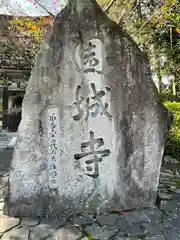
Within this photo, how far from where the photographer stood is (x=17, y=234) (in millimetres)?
2709

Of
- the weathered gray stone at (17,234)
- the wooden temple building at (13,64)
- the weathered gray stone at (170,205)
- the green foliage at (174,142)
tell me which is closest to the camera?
the weathered gray stone at (17,234)

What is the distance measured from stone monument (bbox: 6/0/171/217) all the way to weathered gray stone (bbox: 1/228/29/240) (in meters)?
0.36

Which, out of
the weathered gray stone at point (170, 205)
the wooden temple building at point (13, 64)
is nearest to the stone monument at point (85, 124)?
the weathered gray stone at point (170, 205)

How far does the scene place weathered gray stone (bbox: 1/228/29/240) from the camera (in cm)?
264

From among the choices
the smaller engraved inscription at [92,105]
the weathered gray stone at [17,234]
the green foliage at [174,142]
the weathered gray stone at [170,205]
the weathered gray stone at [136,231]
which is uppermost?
the smaller engraved inscription at [92,105]

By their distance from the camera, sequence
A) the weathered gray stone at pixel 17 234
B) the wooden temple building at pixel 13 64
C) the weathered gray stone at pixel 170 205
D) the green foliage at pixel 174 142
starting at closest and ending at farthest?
1. the weathered gray stone at pixel 17 234
2. the weathered gray stone at pixel 170 205
3. the green foliage at pixel 174 142
4. the wooden temple building at pixel 13 64

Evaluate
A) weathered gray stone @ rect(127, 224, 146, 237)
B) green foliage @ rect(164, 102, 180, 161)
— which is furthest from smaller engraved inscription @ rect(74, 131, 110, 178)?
green foliage @ rect(164, 102, 180, 161)

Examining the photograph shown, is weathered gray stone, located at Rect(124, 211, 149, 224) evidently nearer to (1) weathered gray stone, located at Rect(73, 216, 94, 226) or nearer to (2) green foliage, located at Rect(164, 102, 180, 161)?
(1) weathered gray stone, located at Rect(73, 216, 94, 226)

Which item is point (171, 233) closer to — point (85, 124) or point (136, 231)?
point (136, 231)

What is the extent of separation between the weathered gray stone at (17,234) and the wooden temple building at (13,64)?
18.1ft

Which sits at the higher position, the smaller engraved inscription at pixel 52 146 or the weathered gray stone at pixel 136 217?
the smaller engraved inscription at pixel 52 146

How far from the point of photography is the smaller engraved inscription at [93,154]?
319 cm

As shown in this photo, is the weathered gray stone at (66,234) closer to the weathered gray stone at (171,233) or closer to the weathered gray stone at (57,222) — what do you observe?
the weathered gray stone at (57,222)

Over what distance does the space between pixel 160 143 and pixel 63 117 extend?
4.73ft
